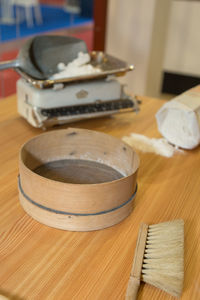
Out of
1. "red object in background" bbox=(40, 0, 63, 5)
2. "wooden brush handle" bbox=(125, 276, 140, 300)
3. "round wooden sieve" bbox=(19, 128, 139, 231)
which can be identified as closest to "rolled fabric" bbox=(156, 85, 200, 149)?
"round wooden sieve" bbox=(19, 128, 139, 231)

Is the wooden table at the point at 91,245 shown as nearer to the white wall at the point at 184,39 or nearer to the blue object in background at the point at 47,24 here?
the white wall at the point at 184,39

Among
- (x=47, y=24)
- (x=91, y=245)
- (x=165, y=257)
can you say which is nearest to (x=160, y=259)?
(x=165, y=257)

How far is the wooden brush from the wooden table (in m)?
0.02

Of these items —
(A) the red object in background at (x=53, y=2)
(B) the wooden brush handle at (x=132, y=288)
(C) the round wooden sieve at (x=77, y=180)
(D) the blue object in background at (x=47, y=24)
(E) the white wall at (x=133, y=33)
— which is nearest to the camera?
(B) the wooden brush handle at (x=132, y=288)

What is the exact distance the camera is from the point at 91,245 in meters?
0.75

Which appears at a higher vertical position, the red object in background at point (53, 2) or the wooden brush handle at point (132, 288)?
the wooden brush handle at point (132, 288)

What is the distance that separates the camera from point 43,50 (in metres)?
1.34

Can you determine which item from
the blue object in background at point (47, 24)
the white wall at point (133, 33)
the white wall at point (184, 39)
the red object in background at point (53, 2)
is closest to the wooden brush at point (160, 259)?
the white wall at point (133, 33)

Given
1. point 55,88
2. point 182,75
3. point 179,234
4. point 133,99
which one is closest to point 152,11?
point 182,75

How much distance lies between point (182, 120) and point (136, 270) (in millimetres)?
659

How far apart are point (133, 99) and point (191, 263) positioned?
0.81 m

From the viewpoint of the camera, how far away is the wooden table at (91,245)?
0.65 m

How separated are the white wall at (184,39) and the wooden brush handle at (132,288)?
3.25m

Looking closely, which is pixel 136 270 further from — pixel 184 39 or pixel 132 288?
pixel 184 39
